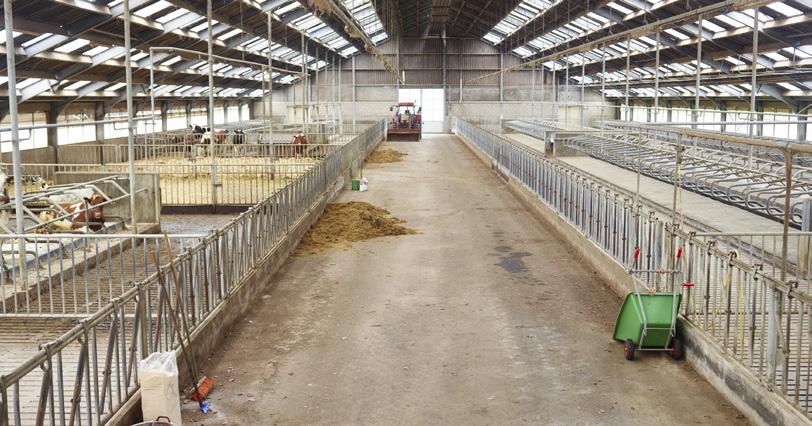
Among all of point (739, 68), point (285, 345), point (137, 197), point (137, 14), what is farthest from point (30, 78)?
point (739, 68)

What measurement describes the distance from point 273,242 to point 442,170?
19.7 meters

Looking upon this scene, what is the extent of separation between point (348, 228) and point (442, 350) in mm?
8782

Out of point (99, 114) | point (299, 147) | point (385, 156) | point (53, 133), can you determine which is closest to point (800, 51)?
point (299, 147)

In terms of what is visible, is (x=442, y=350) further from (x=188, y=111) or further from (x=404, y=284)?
(x=188, y=111)

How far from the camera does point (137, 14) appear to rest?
87.1 feet

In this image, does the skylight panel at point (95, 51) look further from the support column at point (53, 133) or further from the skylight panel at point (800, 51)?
the skylight panel at point (800, 51)

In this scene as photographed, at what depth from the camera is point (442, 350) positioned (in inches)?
374

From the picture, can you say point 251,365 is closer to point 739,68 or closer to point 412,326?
point 412,326

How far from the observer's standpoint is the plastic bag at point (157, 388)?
679cm

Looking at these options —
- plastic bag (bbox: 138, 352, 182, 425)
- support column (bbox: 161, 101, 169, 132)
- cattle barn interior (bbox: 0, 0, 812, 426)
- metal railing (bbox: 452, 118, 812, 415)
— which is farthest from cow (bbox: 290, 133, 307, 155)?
plastic bag (bbox: 138, 352, 182, 425)

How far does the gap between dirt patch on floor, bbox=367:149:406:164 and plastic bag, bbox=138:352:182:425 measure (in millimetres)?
30030

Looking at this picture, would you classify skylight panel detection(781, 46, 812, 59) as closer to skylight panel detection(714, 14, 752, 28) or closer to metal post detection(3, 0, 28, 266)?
skylight panel detection(714, 14, 752, 28)

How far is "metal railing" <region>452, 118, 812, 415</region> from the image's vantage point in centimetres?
703

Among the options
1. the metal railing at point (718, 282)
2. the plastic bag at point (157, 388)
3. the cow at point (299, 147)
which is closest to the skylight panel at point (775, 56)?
the metal railing at point (718, 282)
